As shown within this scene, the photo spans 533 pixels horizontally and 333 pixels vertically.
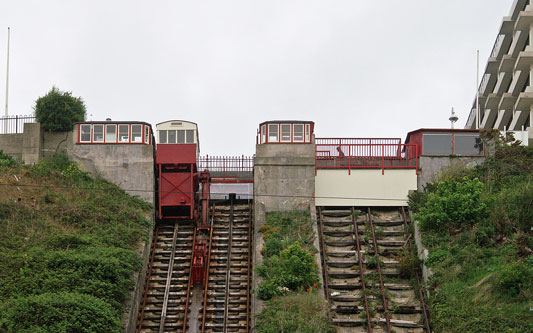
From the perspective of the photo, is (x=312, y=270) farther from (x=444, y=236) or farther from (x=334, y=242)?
(x=444, y=236)

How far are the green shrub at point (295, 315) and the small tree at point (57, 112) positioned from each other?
58.1 feet

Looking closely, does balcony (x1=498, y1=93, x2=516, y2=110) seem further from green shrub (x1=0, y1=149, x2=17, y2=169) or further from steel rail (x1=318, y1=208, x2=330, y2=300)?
green shrub (x1=0, y1=149, x2=17, y2=169)

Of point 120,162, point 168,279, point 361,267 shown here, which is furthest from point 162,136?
point 361,267

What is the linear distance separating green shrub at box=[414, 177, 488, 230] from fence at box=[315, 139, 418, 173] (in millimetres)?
6103

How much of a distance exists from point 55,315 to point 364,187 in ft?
60.4

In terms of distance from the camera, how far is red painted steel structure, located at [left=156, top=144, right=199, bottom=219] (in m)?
33.5

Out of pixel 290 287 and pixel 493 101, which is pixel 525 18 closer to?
pixel 493 101

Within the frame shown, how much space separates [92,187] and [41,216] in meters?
4.17

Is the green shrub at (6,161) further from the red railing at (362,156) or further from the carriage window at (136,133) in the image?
the red railing at (362,156)

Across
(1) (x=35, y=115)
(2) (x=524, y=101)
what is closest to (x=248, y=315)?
(1) (x=35, y=115)

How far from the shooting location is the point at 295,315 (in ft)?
79.3

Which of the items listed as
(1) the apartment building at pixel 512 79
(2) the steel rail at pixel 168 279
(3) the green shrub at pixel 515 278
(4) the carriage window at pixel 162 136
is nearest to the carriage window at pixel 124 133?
(4) the carriage window at pixel 162 136

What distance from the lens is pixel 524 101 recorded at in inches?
1683

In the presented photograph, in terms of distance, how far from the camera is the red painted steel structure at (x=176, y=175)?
110 ft
